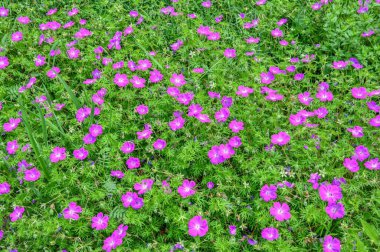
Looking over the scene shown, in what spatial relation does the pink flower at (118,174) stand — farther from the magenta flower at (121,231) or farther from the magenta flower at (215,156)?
the magenta flower at (215,156)

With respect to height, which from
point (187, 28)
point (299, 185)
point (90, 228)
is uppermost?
point (187, 28)

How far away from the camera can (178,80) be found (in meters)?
3.68

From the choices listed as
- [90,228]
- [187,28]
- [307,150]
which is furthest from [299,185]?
[187,28]

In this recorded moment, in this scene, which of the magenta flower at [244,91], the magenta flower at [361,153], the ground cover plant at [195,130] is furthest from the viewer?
the magenta flower at [244,91]

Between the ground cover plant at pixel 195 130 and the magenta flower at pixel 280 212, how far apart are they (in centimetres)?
1

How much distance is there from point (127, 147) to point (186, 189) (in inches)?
25.8

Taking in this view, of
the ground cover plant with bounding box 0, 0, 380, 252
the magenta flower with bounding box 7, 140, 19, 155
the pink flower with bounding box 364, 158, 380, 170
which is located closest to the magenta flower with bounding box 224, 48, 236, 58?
the ground cover plant with bounding box 0, 0, 380, 252

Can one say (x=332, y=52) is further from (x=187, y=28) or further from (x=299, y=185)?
(x=299, y=185)

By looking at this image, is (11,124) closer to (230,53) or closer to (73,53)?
(73,53)

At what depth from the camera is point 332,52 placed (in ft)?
13.7

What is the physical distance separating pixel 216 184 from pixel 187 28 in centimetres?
205

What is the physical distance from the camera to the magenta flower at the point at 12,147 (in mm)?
3316

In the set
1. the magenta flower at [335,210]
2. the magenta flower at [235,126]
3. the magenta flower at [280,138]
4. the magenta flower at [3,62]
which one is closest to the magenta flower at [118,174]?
the magenta flower at [235,126]

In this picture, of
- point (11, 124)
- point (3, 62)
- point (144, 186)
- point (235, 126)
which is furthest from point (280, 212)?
point (3, 62)
